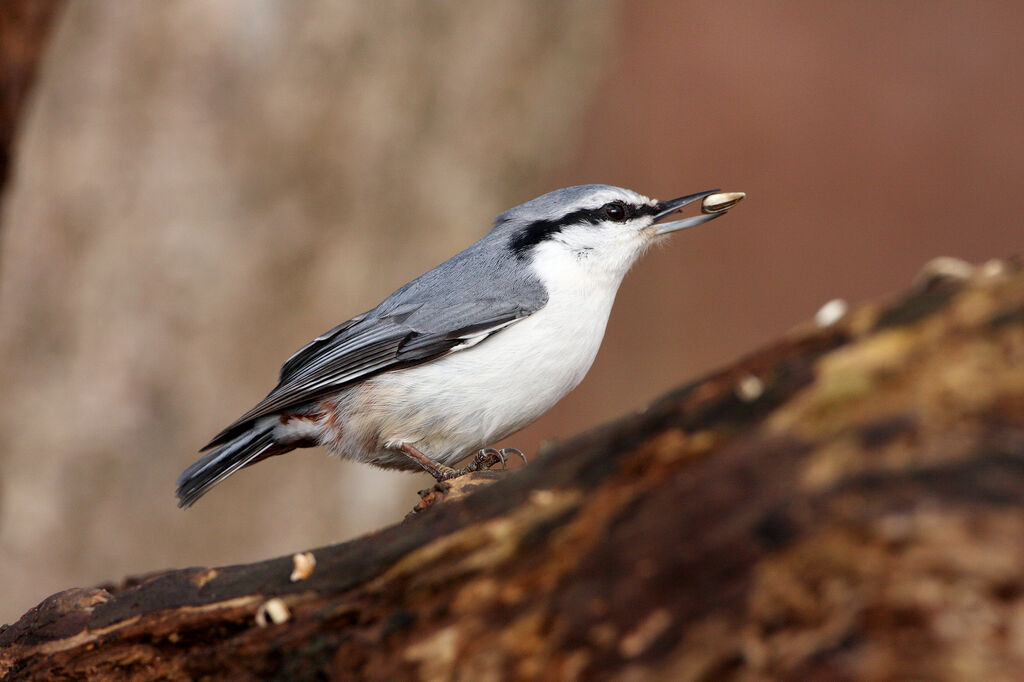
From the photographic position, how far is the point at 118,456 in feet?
18.6

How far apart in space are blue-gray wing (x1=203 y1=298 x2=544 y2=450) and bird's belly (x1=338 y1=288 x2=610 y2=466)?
4cm

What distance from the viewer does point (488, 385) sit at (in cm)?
301

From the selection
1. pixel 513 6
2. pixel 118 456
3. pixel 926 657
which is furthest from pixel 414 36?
pixel 926 657

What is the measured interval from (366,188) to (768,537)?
222 inches

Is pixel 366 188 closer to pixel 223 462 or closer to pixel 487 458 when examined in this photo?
pixel 223 462

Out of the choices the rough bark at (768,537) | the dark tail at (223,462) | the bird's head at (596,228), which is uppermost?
the bird's head at (596,228)

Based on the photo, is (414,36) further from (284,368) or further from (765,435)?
(765,435)

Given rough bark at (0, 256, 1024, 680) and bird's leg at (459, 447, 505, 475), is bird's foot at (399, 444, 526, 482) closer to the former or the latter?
bird's leg at (459, 447, 505, 475)

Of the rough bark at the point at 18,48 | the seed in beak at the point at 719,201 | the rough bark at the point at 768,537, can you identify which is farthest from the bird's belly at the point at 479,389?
the rough bark at the point at 18,48

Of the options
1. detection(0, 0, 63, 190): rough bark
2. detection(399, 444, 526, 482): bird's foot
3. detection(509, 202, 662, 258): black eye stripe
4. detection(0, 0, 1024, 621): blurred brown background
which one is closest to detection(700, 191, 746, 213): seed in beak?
detection(509, 202, 662, 258): black eye stripe

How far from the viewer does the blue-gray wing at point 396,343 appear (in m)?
3.13

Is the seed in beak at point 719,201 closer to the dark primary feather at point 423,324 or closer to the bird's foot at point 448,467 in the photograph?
the dark primary feather at point 423,324

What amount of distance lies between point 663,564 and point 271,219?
514cm

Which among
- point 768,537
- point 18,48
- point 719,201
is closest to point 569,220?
point 719,201
